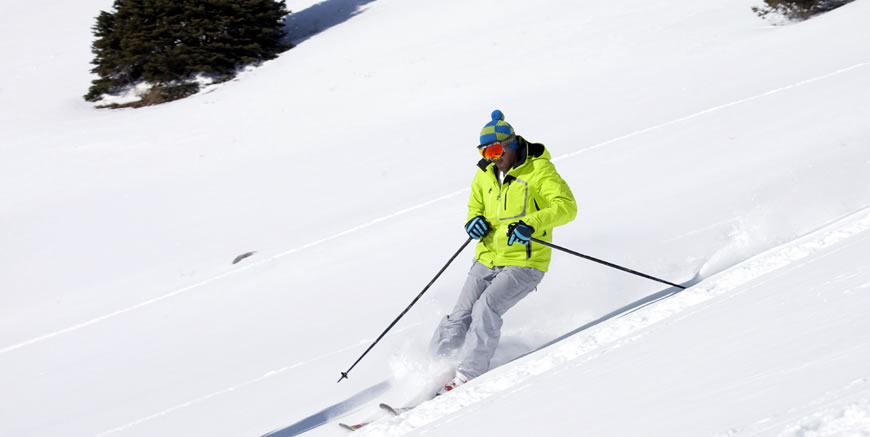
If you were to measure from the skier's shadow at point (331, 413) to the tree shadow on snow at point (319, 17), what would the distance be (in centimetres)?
2072

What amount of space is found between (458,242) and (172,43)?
1664 centimetres

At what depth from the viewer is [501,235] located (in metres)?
4.74

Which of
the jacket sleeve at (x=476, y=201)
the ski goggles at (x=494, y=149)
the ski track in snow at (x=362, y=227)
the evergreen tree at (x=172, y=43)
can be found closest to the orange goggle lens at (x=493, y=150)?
the ski goggles at (x=494, y=149)

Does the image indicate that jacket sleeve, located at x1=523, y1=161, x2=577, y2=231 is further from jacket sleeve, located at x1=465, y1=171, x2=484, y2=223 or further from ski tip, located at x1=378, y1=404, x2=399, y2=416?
ski tip, located at x1=378, y1=404, x2=399, y2=416

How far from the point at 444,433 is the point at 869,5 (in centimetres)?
1325

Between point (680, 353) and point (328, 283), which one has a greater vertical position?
point (680, 353)

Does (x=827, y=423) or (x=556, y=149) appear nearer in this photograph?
(x=827, y=423)

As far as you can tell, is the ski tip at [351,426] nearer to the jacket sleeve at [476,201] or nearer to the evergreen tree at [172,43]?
the jacket sleeve at [476,201]

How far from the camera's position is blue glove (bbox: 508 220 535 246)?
4375 mm

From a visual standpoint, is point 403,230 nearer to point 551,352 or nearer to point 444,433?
point 551,352

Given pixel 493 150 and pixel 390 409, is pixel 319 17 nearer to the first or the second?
pixel 493 150

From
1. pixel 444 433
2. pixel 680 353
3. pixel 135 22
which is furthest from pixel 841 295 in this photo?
pixel 135 22

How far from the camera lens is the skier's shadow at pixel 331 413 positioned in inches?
187

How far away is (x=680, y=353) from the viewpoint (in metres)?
2.83
